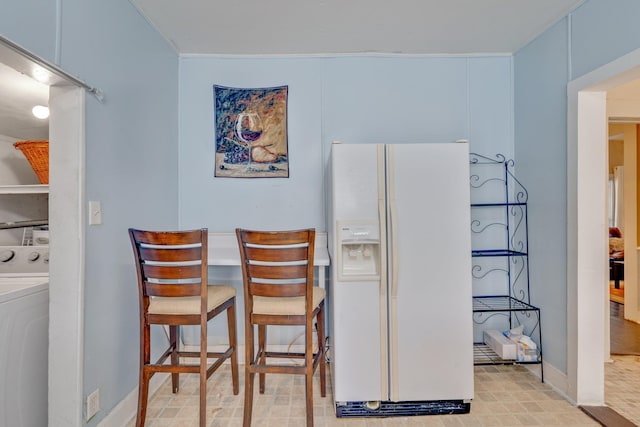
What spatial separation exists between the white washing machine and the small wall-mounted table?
2.81ft

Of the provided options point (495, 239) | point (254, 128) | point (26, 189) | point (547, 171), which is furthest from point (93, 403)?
point (547, 171)

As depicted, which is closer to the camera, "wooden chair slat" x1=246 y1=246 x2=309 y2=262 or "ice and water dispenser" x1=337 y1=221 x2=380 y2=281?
"wooden chair slat" x1=246 y1=246 x2=309 y2=262

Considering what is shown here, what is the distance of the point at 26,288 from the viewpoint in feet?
4.67

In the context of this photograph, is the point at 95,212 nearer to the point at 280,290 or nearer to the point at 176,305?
the point at 176,305

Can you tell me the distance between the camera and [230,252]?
7.87 feet

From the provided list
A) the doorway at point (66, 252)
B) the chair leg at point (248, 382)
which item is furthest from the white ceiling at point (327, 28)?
the chair leg at point (248, 382)

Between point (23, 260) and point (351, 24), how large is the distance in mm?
2470

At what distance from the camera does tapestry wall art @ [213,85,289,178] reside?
2.65 metres

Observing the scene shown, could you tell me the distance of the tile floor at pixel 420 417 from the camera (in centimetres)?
185

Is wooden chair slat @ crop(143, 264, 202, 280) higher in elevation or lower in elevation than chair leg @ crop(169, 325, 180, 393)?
higher

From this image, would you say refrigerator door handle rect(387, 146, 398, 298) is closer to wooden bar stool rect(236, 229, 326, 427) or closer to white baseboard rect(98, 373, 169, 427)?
wooden bar stool rect(236, 229, 326, 427)

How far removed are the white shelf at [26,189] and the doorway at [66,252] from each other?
0.79 ft

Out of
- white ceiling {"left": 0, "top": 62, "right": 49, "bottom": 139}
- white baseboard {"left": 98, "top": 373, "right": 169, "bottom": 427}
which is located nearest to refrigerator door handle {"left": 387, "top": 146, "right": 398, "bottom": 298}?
white baseboard {"left": 98, "top": 373, "right": 169, "bottom": 427}

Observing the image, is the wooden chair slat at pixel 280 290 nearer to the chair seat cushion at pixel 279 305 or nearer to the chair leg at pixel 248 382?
the chair seat cushion at pixel 279 305
